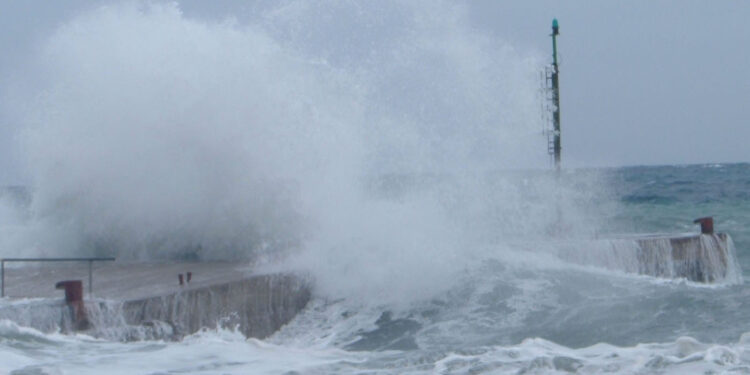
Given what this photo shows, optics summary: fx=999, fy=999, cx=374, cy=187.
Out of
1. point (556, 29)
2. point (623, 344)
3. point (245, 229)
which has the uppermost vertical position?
point (556, 29)

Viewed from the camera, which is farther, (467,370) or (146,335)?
(146,335)

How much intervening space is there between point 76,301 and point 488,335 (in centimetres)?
395

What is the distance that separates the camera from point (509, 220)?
15234mm

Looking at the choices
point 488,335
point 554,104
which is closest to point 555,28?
point 554,104

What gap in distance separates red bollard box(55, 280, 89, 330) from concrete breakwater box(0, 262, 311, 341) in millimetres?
17

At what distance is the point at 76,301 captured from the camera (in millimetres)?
8031

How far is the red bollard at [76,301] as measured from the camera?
795cm

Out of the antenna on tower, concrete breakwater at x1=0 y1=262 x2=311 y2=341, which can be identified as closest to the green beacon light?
the antenna on tower

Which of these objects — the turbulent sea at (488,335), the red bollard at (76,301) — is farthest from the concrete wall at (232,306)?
the red bollard at (76,301)

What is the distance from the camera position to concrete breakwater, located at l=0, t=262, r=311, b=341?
7.96 meters

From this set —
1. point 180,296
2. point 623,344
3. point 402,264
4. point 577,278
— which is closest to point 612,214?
point 577,278

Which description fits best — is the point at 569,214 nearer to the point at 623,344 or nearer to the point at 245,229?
the point at 245,229

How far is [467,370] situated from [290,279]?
15.0 ft

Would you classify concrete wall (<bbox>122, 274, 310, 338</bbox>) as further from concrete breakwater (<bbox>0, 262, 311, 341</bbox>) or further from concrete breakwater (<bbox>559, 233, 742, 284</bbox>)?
concrete breakwater (<bbox>559, 233, 742, 284</bbox>)
